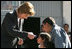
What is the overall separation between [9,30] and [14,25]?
0.10m

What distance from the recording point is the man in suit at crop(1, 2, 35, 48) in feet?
12.4

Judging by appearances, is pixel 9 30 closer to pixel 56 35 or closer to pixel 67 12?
pixel 56 35

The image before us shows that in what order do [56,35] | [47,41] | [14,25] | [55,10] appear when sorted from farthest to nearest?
[55,10], [47,41], [14,25], [56,35]

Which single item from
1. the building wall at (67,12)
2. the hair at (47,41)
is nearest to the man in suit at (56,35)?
the hair at (47,41)

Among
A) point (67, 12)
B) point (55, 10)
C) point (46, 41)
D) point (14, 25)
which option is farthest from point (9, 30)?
point (55, 10)

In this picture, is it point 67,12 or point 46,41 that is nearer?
point 46,41

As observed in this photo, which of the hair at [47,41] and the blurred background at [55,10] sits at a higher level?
the blurred background at [55,10]

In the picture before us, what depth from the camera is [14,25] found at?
12.5ft

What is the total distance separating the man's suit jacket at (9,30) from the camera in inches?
149

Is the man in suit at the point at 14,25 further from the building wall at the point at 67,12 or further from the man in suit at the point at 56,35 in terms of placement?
the building wall at the point at 67,12

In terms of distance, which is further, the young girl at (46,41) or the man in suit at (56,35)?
the young girl at (46,41)

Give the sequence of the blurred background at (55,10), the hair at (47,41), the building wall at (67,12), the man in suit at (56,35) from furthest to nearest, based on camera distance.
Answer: the blurred background at (55,10) < the building wall at (67,12) < the hair at (47,41) < the man in suit at (56,35)

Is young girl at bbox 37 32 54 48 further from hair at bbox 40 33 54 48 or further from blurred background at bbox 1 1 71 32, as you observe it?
blurred background at bbox 1 1 71 32

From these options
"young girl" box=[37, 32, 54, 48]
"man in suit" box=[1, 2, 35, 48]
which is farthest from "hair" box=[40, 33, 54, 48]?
"man in suit" box=[1, 2, 35, 48]
